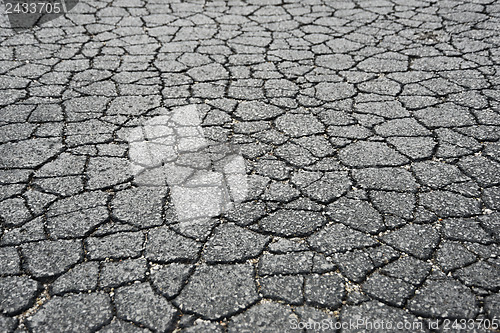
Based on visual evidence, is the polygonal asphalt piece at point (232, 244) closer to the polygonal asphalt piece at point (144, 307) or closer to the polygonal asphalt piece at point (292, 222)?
the polygonal asphalt piece at point (292, 222)

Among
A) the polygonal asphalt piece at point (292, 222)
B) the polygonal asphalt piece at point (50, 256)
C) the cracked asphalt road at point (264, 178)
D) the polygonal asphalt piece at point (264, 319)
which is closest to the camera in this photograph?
the polygonal asphalt piece at point (264, 319)

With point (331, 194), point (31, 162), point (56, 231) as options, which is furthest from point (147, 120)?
point (331, 194)

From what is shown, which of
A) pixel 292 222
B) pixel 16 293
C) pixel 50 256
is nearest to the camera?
pixel 16 293

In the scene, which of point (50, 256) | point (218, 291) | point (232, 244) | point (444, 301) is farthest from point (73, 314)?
point (444, 301)

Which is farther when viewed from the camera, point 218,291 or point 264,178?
point 264,178

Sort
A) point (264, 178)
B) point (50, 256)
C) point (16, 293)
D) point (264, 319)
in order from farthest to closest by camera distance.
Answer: point (264, 178), point (50, 256), point (16, 293), point (264, 319)

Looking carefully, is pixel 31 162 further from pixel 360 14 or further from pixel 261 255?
→ pixel 360 14

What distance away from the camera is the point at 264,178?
2697 millimetres

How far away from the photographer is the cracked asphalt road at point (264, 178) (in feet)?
6.44

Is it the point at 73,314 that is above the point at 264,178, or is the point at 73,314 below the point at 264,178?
below

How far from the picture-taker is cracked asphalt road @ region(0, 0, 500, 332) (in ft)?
6.44

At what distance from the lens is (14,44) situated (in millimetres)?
4441

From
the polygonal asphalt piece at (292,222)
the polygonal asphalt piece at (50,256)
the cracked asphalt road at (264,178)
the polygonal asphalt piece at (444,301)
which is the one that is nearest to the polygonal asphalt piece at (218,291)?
the cracked asphalt road at (264,178)

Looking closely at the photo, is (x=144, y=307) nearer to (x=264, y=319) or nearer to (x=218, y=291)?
(x=218, y=291)
